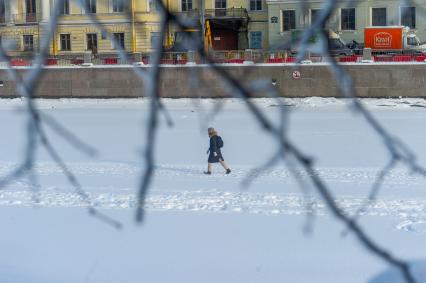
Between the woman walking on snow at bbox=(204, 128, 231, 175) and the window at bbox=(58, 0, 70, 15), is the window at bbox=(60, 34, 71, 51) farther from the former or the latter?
the woman walking on snow at bbox=(204, 128, 231, 175)

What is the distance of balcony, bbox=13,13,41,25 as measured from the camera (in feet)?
3.61

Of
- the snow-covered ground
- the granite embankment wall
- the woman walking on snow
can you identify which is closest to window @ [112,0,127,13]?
the snow-covered ground

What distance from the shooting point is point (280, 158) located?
102 centimetres

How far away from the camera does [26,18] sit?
1178 mm

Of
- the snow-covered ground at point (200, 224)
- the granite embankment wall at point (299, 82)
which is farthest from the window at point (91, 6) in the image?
the granite embankment wall at point (299, 82)

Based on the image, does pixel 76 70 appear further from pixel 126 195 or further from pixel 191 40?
pixel 191 40

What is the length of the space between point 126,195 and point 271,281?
4.40m

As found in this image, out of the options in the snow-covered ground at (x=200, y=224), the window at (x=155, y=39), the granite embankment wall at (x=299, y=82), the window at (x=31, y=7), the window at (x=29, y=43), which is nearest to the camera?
the window at (x=155, y=39)

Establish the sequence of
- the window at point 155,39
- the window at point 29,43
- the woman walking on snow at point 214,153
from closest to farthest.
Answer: the window at point 155,39, the window at point 29,43, the woman walking on snow at point 214,153

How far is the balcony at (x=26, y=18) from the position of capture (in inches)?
43.4

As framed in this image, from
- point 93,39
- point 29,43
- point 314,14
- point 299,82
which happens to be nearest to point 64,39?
point 93,39

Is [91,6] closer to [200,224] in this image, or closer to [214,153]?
[200,224]

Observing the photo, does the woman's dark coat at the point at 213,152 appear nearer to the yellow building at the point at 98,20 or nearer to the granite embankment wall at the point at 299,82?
the yellow building at the point at 98,20

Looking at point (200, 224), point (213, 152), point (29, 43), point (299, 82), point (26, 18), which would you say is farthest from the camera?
point (299, 82)
